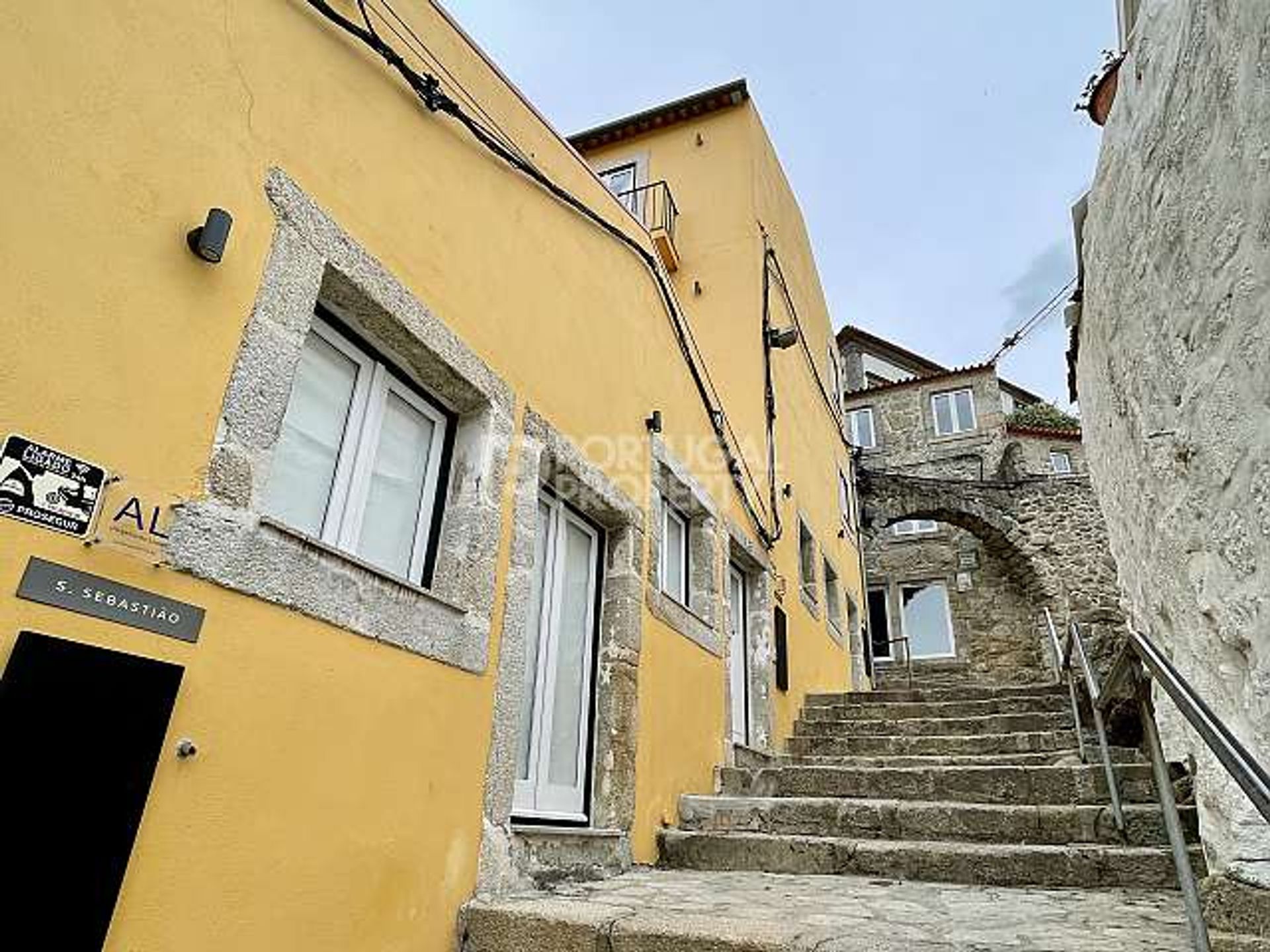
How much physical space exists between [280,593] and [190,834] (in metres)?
0.60

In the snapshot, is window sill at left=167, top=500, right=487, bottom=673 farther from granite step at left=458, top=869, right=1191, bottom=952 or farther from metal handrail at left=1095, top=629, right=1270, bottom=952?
metal handrail at left=1095, top=629, right=1270, bottom=952

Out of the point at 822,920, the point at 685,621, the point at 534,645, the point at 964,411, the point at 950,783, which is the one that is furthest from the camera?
the point at 964,411

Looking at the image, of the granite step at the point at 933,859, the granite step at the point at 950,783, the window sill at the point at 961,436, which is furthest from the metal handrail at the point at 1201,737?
the window sill at the point at 961,436

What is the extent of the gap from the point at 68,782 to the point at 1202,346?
9.83 feet

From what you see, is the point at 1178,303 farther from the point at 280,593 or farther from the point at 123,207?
the point at 123,207

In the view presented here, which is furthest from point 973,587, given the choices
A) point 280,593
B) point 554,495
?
point 280,593

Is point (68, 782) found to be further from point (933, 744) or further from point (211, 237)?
point (933, 744)

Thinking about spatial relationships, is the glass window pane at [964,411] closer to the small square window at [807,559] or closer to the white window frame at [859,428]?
Result: the white window frame at [859,428]

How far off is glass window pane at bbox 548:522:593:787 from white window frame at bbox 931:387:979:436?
16511 mm

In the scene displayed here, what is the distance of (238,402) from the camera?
200 cm

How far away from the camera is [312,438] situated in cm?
243

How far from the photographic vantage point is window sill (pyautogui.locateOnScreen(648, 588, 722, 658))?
4.32m

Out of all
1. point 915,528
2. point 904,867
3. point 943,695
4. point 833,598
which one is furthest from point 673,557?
point 915,528

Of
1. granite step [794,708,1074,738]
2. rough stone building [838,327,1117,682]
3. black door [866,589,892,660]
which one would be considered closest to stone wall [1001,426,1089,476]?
rough stone building [838,327,1117,682]
